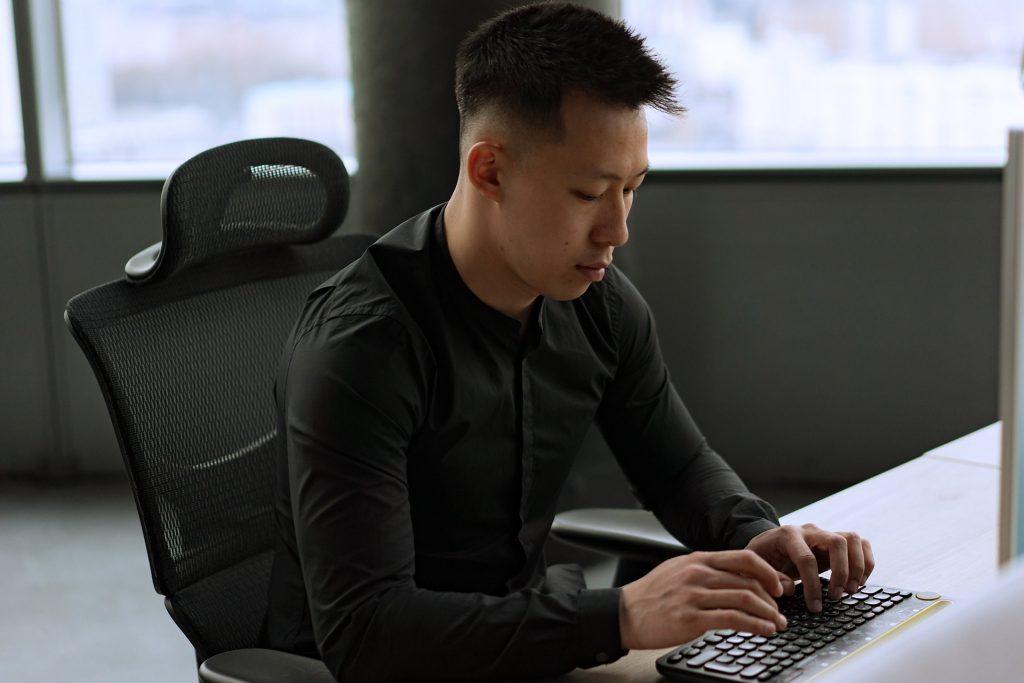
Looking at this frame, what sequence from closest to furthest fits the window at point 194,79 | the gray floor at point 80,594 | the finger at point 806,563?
1. the finger at point 806,563
2. the gray floor at point 80,594
3. the window at point 194,79

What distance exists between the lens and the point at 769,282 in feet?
12.4

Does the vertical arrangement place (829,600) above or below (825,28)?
below

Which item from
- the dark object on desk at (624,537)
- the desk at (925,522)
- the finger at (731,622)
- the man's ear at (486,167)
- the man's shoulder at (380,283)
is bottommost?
the dark object on desk at (624,537)

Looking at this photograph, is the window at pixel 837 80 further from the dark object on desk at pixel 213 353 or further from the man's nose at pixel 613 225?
the man's nose at pixel 613 225

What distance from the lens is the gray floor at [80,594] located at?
9.11 ft

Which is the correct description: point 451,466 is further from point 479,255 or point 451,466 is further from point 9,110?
point 9,110

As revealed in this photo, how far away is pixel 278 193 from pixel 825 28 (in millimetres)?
2597

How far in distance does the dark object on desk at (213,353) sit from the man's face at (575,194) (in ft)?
1.26

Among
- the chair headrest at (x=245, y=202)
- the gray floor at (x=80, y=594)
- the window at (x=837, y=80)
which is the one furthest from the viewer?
the window at (x=837, y=80)

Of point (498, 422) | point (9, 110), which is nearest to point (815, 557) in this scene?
point (498, 422)

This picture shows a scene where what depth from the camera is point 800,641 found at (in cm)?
118

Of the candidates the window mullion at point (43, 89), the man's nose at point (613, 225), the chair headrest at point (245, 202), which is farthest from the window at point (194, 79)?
the man's nose at point (613, 225)

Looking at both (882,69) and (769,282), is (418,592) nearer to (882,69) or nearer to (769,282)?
(769,282)

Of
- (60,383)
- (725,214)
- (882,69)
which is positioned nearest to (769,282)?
(725,214)
